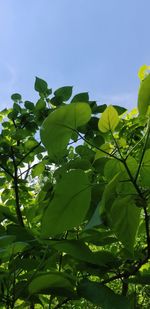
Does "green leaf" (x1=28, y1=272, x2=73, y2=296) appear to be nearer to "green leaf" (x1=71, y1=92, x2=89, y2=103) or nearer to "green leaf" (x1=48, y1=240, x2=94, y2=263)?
"green leaf" (x1=48, y1=240, x2=94, y2=263)

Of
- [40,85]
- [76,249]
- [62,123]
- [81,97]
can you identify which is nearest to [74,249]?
[76,249]

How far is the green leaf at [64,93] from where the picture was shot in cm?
151

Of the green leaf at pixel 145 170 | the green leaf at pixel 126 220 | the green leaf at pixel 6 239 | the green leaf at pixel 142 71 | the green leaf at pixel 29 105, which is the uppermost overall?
the green leaf at pixel 29 105

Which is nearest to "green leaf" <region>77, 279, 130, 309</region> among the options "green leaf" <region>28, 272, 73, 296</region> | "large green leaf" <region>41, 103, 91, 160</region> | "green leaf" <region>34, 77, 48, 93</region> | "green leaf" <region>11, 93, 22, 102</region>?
"green leaf" <region>28, 272, 73, 296</region>

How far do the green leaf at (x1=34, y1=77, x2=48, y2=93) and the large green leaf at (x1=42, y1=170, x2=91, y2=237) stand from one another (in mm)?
972

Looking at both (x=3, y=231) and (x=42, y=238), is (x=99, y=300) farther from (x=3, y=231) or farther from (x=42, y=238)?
(x=3, y=231)

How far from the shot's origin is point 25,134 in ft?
5.88

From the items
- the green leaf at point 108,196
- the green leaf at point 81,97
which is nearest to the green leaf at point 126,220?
the green leaf at point 108,196

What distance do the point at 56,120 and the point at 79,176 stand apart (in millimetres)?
109

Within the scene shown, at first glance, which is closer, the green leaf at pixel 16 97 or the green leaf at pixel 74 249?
the green leaf at pixel 74 249

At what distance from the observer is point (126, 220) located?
0.80 m

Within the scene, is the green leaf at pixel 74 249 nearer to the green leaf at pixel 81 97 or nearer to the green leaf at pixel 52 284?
the green leaf at pixel 52 284

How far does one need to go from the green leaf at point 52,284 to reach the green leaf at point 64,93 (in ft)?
2.71

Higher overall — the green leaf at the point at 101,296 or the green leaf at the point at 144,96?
the green leaf at the point at 144,96
